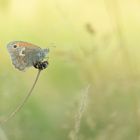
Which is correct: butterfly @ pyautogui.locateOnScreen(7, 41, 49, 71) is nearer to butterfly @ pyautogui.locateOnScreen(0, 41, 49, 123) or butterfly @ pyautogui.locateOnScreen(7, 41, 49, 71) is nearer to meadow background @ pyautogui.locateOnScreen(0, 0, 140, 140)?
butterfly @ pyautogui.locateOnScreen(0, 41, 49, 123)

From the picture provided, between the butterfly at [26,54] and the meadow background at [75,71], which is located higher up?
the meadow background at [75,71]

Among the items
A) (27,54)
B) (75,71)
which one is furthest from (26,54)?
(75,71)

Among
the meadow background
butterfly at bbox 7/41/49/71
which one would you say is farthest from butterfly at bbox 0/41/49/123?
the meadow background

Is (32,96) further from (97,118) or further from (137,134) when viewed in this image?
(137,134)

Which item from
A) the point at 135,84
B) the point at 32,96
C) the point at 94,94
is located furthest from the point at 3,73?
the point at 135,84

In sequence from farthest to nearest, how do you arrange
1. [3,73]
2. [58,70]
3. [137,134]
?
[58,70], [3,73], [137,134]

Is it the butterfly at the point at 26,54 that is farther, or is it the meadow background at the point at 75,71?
the meadow background at the point at 75,71

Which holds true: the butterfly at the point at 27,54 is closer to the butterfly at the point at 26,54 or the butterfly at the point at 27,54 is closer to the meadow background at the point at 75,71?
the butterfly at the point at 26,54

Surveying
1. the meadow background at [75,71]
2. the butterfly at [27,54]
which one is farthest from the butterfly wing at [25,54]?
the meadow background at [75,71]
